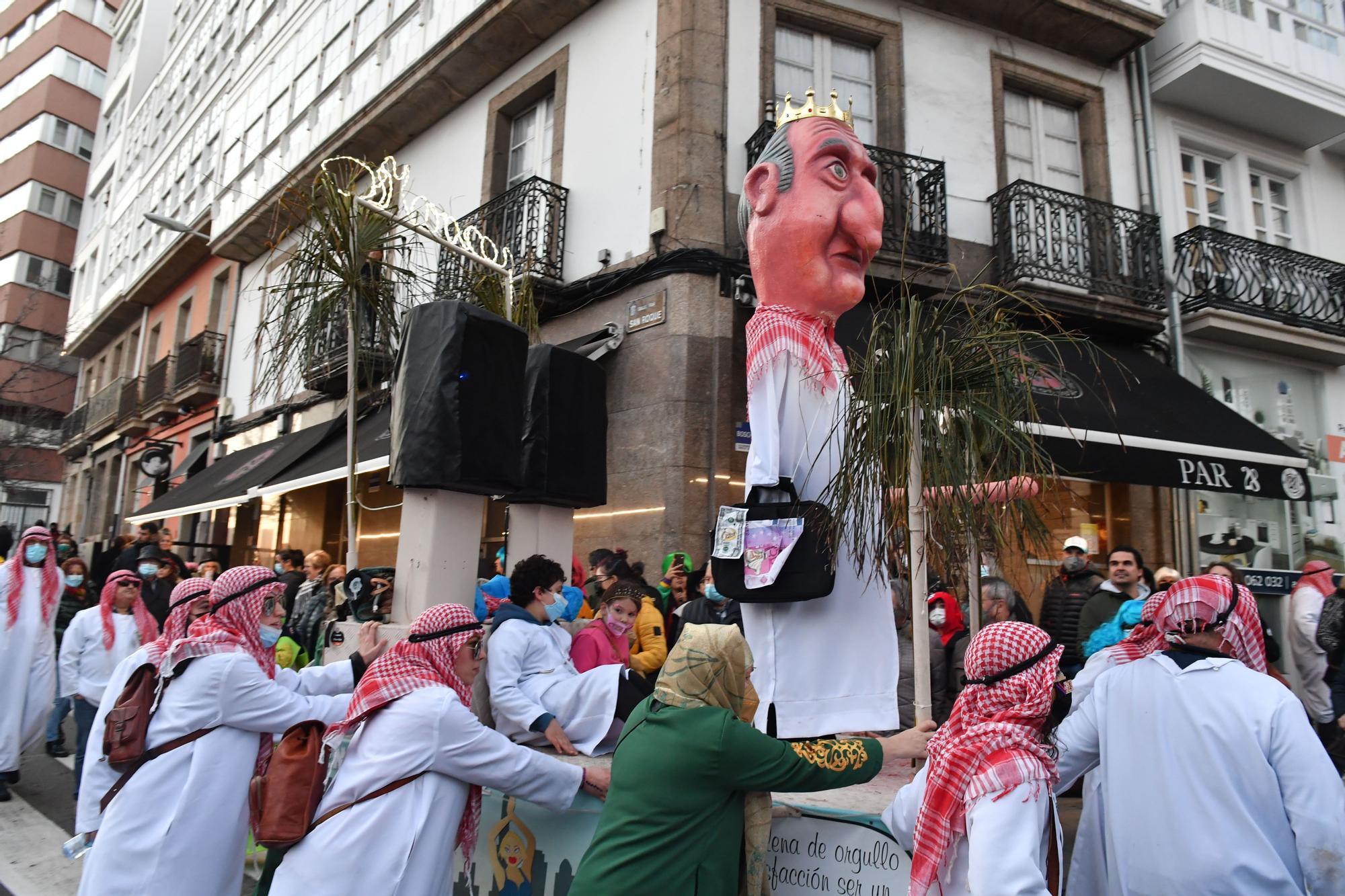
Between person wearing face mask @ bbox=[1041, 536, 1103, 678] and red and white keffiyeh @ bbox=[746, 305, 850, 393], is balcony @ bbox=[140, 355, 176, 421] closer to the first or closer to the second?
person wearing face mask @ bbox=[1041, 536, 1103, 678]

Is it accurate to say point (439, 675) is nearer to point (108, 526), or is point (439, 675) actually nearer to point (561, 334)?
point (561, 334)

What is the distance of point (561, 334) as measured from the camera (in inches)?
452

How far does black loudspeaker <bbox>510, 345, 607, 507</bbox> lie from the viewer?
20.0ft

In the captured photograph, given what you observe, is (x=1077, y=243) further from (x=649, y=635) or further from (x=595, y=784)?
(x=595, y=784)

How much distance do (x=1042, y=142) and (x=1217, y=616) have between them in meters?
10.9

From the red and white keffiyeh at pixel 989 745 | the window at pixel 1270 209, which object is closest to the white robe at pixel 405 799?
the red and white keffiyeh at pixel 989 745

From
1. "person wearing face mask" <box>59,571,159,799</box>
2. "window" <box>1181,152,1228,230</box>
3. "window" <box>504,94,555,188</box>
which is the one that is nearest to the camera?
"person wearing face mask" <box>59,571,159,799</box>

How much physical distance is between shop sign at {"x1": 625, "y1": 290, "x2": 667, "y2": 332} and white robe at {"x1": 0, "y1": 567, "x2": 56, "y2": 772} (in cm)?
574

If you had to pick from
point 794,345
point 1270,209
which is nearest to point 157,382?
point 1270,209

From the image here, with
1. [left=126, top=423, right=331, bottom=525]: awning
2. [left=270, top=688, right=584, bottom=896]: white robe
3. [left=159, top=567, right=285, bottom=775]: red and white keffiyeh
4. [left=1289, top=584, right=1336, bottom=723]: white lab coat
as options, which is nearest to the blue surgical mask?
[left=159, top=567, right=285, bottom=775]: red and white keffiyeh

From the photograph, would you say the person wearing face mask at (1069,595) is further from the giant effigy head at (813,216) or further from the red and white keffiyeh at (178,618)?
the red and white keffiyeh at (178,618)

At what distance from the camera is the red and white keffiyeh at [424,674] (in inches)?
128

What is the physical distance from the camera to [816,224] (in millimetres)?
4375

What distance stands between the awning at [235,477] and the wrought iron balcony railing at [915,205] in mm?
8673
